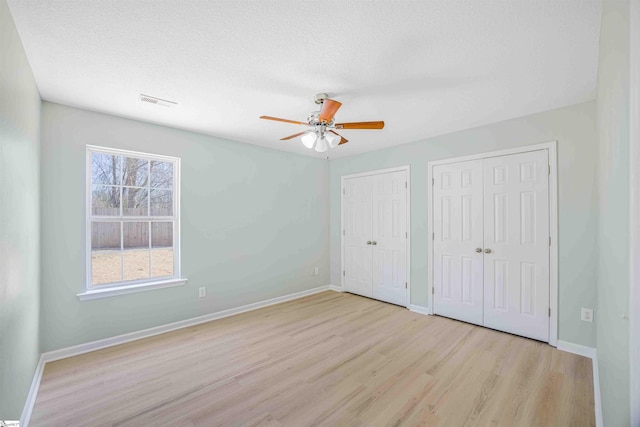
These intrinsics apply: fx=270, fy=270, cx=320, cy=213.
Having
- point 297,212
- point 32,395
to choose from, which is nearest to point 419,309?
point 297,212

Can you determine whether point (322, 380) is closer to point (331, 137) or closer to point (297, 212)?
point (331, 137)

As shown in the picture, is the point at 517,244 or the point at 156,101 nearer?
the point at 156,101

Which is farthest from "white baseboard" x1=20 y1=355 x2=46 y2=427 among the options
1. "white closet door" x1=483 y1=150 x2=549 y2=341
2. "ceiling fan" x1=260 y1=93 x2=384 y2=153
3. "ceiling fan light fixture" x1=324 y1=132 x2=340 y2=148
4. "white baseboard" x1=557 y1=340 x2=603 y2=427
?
"white closet door" x1=483 y1=150 x2=549 y2=341

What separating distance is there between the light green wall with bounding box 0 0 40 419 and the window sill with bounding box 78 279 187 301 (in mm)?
445

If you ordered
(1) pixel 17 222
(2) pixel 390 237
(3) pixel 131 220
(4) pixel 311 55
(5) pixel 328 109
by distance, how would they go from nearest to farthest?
1. (1) pixel 17 222
2. (4) pixel 311 55
3. (5) pixel 328 109
4. (3) pixel 131 220
5. (2) pixel 390 237

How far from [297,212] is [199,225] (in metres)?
1.65

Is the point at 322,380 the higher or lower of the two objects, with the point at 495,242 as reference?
lower

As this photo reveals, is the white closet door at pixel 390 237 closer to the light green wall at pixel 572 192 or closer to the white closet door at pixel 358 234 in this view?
the white closet door at pixel 358 234

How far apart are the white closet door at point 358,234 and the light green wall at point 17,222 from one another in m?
3.94

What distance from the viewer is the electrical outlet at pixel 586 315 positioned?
8.66 ft

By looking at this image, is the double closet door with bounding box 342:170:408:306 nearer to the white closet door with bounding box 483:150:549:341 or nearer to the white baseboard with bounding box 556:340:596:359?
the white closet door with bounding box 483:150:549:341

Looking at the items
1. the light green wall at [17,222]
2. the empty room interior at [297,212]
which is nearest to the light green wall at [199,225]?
the empty room interior at [297,212]

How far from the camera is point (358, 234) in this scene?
4789mm

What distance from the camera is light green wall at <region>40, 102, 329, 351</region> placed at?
264 centimetres
